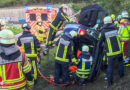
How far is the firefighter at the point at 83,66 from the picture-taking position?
5672mm

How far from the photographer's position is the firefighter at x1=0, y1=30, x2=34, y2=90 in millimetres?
3109

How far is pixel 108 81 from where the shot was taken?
5.33 meters

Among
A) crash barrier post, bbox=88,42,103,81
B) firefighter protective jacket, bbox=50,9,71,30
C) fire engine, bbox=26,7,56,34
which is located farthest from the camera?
fire engine, bbox=26,7,56,34

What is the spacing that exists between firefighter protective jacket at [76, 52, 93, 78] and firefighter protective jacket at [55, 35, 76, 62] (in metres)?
0.29

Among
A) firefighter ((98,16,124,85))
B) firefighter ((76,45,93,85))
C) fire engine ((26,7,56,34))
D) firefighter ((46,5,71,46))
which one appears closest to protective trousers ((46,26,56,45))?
firefighter ((46,5,71,46))

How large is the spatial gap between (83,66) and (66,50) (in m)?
0.72

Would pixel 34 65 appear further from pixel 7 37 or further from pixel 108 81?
pixel 7 37

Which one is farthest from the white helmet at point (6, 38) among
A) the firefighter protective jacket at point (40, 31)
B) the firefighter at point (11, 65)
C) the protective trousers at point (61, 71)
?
the firefighter protective jacket at point (40, 31)

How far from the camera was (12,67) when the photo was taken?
3.21 meters

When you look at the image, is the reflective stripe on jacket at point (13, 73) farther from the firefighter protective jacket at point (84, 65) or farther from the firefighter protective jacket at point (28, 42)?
the firefighter protective jacket at point (84, 65)

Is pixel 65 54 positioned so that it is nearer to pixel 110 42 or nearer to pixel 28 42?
pixel 28 42

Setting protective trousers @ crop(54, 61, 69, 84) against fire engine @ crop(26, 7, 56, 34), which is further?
fire engine @ crop(26, 7, 56, 34)

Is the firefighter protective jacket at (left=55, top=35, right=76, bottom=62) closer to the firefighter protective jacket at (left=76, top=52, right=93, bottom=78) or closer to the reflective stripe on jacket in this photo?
the firefighter protective jacket at (left=76, top=52, right=93, bottom=78)

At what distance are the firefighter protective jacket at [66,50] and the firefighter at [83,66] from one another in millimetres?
297
